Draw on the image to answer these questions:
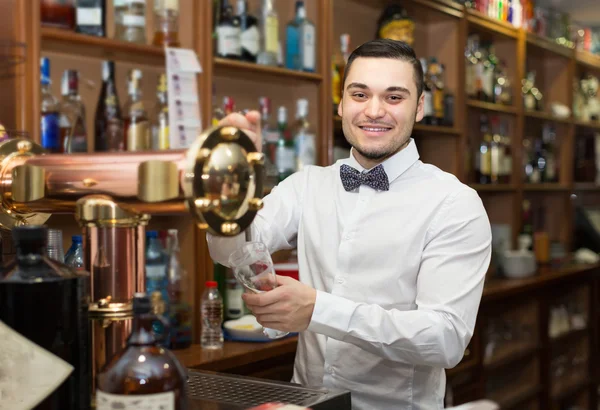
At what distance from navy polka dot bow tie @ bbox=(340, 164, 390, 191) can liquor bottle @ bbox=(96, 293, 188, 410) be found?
117cm

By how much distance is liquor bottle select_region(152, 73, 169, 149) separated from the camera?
230 cm

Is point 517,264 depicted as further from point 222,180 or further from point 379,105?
point 222,180

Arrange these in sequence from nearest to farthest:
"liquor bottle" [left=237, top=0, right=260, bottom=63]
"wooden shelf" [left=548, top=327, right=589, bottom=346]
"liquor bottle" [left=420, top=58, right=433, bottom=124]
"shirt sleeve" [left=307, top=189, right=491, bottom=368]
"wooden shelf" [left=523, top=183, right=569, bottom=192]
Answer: "shirt sleeve" [left=307, top=189, right=491, bottom=368] < "liquor bottle" [left=237, top=0, right=260, bottom=63] < "liquor bottle" [left=420, top=58, right=433, bottom=124] < "wooden shelf" [left=548, top=327, right=589, bottom=346] < "wooden shelf" [left=523, top=183, right=569, bottom=192]

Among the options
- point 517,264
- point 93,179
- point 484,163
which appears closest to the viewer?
point 93,179

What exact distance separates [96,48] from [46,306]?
1.53 metres

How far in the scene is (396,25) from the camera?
336cm

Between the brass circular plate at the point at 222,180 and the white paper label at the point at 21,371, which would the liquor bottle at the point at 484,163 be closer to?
the brass circular plate at the point at 222,180

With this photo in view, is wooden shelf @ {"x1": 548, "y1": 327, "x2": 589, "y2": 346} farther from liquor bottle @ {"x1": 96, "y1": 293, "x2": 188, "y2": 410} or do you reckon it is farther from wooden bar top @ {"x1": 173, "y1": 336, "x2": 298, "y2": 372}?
liquor bottle @ {"x1": 96, "y1": 293, "x2": 188, "y2": 410}

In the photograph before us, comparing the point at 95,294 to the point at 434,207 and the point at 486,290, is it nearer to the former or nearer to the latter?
the point at 434,207

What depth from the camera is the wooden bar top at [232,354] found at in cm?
212

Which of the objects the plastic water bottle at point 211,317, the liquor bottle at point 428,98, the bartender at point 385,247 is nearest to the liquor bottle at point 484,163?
the liquor bottle at point 428,98

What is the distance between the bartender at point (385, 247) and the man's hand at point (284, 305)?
0.28 ft

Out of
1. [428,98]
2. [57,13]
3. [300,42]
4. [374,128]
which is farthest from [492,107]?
[57,13]

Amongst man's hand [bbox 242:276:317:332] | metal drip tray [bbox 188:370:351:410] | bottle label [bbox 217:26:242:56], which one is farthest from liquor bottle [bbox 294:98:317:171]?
metal drip tray [bbox 188:370:351:410]
